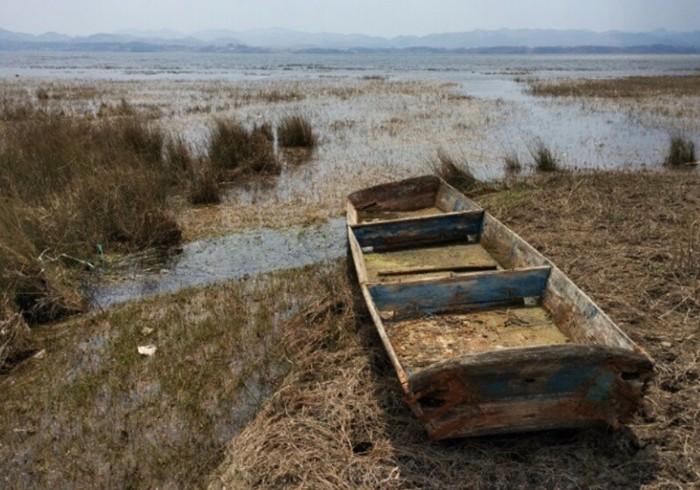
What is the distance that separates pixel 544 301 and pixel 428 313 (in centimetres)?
102

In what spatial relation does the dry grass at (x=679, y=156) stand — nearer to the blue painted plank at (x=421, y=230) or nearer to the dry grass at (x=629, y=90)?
the blue painted plank at (x=421, y=230)

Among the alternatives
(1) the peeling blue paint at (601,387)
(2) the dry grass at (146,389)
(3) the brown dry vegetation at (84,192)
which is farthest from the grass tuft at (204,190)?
(1) the peeling blue paint at (601,387)

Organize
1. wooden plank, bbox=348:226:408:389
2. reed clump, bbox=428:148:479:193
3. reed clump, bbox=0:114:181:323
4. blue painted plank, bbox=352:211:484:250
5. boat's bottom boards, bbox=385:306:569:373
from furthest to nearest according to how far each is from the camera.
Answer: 1. reed clump, bbox=428:148:479:193
2. blue painted plank, bbox=352:211:484:250
3. reed clump, bbox=0:114:181:323
4. boat's bottom boards, bbox=385:306:569:373
5. wooden plank, bbox=348:226:408:389

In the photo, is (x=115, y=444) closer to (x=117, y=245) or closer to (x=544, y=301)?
(x=544, y=301)

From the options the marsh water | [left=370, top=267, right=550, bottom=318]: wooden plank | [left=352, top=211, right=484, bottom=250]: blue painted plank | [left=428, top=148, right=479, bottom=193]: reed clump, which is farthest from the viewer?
[left=428, top=148, right=479, bottom=193]: reed clump

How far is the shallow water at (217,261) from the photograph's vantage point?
686 centimetres

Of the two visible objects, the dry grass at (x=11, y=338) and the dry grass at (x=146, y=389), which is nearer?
the dry grass at (x=146, y=389)

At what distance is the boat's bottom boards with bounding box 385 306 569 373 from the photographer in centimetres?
433

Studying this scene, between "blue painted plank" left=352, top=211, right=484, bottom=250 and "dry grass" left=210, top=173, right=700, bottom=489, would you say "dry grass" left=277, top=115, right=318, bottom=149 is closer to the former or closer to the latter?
"blue painted plank" left=352, top=211, right=484, bottom=250

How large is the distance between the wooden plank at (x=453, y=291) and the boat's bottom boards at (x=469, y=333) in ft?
0.32

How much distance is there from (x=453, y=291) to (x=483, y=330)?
42 centimetres

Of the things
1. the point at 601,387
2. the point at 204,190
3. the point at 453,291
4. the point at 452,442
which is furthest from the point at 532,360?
the point at 204,190

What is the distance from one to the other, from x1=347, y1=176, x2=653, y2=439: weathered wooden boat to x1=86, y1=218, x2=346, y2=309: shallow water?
922mm

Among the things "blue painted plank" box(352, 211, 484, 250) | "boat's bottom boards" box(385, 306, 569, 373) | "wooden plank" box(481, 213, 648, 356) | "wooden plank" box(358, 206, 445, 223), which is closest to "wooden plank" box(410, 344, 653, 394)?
"wooden plank" box(481, 213, 648, 356)
